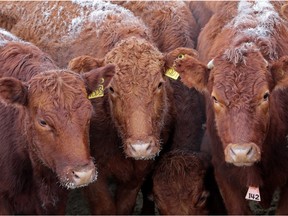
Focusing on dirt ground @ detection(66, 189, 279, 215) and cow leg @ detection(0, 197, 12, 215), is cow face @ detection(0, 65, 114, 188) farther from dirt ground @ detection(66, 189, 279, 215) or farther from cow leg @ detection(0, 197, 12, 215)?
dirt ground @ detection(66, 189, 279, 215)

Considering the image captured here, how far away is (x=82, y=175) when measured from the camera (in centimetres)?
475

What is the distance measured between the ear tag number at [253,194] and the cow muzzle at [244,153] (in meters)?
0.64

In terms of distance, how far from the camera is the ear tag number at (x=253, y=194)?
5.50 m

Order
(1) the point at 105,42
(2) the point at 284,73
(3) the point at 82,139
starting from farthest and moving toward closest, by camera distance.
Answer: (1) the point at 105,42, (2) the point at 284,73, (3) the point at 82,139

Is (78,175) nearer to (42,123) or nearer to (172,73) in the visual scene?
(42,123)

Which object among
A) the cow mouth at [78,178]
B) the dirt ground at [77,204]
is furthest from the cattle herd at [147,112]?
the dirt ground at [77,204]

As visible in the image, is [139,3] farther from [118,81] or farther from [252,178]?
[252,178]

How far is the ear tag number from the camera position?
18.0ft

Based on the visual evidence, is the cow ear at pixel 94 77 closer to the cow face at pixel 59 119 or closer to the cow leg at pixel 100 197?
the cow face at pixel 59 119

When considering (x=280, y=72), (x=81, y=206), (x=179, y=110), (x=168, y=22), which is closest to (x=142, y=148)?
(x=280, y=72)

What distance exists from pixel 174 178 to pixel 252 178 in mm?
874

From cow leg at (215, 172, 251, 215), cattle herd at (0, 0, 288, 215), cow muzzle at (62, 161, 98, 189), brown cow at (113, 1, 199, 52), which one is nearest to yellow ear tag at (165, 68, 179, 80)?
cattle herd at (0, 0, 288, 215)

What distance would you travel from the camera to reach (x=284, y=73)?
5.23m

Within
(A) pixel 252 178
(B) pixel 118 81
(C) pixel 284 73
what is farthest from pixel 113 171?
(C) pixel 284 73
